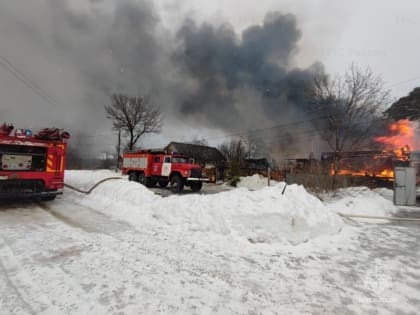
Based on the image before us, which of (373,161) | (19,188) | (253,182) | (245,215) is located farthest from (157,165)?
(373,161)

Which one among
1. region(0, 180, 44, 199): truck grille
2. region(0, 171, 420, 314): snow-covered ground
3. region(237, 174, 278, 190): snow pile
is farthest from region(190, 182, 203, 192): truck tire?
region(0, 180, 44, 199): truck grille

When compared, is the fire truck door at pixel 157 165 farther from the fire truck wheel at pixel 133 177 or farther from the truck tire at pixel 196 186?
the truck tire at pixel 196 186

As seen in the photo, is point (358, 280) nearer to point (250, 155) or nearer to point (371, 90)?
point (371, 90)

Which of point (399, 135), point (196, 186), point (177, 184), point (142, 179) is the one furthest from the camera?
point (399, 135)

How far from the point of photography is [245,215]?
4836 millimetres

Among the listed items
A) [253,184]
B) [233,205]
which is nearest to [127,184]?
[233,205]

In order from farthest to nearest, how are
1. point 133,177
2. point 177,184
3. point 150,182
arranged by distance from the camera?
point 133,177, point 150,182, point 177,184

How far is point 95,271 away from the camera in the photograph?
9.62ft

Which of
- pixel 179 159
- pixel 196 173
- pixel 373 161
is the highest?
pixel 373 161

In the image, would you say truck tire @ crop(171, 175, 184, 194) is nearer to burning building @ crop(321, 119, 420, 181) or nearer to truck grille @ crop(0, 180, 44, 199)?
truck grille @ crop(0, 180, 44, 199)

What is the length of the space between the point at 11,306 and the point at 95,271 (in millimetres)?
895

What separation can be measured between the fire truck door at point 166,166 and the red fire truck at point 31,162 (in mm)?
6626

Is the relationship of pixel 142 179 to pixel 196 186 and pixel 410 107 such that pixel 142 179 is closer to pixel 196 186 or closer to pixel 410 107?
pixel 196 186

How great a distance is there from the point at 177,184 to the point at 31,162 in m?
7.64
